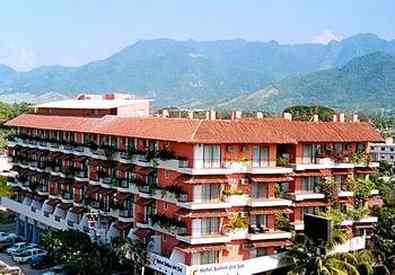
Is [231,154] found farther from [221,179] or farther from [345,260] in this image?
[345,260]

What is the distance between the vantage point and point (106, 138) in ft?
173

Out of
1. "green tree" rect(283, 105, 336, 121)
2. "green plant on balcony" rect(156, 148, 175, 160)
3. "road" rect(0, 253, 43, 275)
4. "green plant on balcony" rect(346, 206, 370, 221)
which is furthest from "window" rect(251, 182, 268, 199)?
"road" rect(0, 253, 43, 275)

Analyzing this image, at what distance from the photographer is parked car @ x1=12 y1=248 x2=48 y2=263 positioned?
185ft

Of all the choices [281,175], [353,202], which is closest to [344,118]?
[353,202]

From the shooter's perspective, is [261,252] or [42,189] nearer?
[261,252]

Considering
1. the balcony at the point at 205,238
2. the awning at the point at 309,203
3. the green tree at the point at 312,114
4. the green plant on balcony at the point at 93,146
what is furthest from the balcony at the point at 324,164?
the green plant on balcony at the point at 93,146

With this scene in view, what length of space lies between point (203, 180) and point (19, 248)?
23458 millimetres

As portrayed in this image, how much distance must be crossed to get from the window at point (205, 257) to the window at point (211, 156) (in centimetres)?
515

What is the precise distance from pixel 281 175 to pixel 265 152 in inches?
70.0

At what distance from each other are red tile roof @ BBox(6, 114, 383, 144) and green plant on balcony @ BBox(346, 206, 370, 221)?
4772 mm

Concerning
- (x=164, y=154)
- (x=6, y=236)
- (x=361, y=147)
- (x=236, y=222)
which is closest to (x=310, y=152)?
(x=361, y=147)

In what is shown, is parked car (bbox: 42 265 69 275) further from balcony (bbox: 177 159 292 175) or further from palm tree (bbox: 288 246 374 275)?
palm tree (bbox: 288 246 374 275)

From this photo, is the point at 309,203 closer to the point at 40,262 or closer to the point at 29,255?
the point at 40,262

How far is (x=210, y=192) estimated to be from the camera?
142ft
